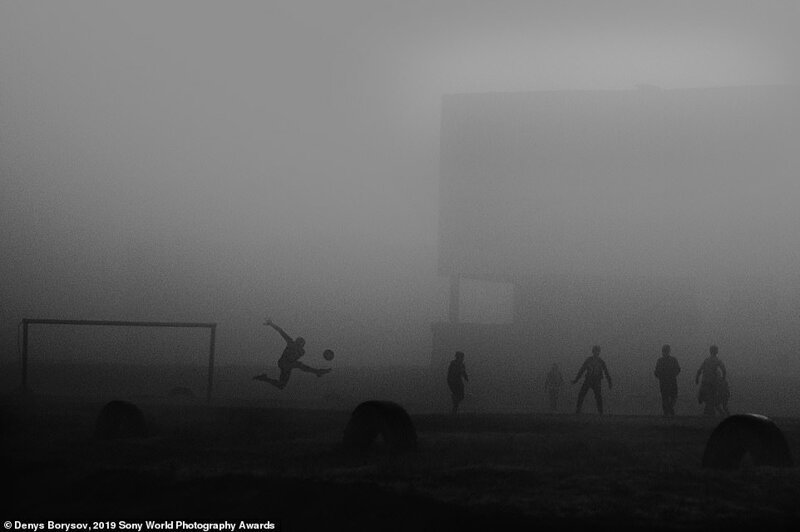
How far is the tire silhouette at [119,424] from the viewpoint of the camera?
16.3 metres

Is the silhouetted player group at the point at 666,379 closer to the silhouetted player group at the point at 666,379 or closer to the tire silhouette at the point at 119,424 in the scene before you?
the silhouetted player group at the point at 666,379

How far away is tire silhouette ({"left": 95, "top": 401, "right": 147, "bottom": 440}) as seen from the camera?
16328 millimetres

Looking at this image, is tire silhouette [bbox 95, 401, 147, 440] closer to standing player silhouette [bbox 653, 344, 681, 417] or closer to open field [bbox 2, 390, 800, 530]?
open field [bbox 2, 390, 800, 530]

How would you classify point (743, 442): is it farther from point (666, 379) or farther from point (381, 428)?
point (666, 379)

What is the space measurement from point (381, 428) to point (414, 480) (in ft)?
9.07

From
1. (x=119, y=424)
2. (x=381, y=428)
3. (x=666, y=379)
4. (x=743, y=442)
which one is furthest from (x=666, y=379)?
(x=119, y=424)

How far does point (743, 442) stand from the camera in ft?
41.2

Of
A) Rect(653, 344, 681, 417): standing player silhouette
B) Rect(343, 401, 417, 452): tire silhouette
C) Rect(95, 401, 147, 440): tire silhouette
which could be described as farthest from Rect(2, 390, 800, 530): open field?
Rect(653, 344, 681, 417): standing player silhouette

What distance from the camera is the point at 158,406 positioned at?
880 inches

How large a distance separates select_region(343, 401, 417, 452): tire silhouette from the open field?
210mm

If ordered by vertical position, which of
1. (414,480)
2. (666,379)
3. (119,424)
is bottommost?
(414,480)

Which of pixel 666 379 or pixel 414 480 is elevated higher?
pixel 666 379

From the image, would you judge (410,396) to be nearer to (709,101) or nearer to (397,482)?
(709,101)

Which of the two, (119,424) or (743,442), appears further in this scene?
(119,424)
